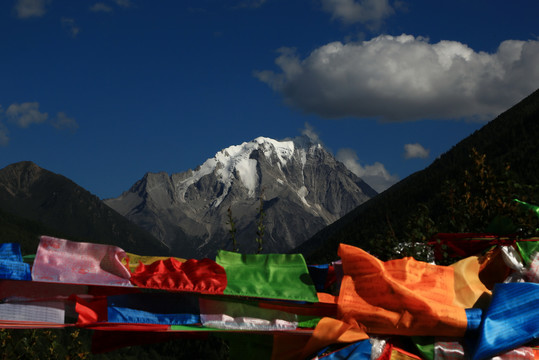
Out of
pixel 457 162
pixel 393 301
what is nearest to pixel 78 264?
pixel 393 301

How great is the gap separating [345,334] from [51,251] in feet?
6.71

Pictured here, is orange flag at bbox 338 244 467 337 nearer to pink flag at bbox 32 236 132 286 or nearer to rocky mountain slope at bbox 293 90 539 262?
pink flag at bbox 32 236 132 286

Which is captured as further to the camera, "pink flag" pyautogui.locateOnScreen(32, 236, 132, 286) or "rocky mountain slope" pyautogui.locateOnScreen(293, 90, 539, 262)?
"rocky mountain slope" pyautogui.locateOnScreen(293, 90, 539, 262)

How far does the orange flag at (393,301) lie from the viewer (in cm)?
400

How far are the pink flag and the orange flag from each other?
152cm

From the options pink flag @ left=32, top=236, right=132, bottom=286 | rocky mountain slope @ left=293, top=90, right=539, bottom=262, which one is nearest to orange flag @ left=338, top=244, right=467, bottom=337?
pink flag @ left=32, top=236, right=132, bottom=286

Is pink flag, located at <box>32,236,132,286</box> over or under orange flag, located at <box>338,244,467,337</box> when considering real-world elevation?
over

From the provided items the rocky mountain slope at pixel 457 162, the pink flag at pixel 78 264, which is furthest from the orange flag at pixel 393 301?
the rocky mountain slope at pixel 457 162

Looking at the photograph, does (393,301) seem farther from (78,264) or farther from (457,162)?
(457,162)

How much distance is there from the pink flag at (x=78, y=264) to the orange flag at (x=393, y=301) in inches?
59.8

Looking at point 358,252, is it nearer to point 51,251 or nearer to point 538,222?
point 51,251

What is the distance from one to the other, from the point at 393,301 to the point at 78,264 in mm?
2133

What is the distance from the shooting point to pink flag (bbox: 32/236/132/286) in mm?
4020

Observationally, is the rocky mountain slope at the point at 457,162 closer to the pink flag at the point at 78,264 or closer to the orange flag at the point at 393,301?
the orange flag at the point at 393,301
